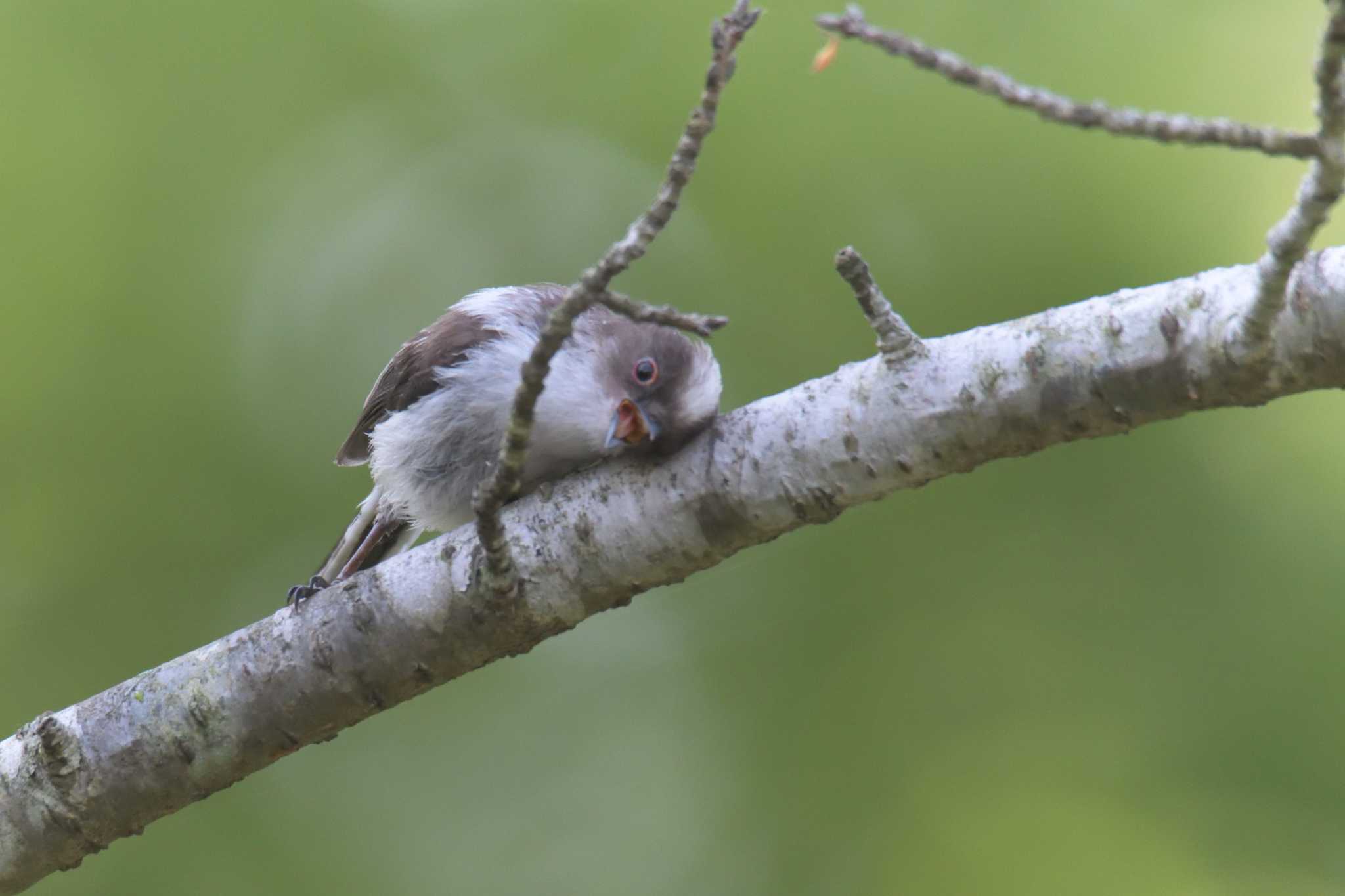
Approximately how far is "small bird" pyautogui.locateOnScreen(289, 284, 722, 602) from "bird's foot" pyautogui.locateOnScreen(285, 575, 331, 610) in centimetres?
1

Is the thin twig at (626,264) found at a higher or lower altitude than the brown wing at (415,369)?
lower

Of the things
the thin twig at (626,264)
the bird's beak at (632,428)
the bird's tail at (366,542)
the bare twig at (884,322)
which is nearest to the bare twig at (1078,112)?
the thin twig at (626,264)

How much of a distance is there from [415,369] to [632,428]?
132cm

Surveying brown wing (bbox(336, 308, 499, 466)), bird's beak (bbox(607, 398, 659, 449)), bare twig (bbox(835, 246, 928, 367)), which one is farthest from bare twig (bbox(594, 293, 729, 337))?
brown wing (bbox(336, 308, 499, 466))

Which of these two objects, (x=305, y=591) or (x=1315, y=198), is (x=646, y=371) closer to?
(x=305, y=591)

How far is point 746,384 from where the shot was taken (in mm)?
4223

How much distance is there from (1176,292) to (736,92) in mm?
2217

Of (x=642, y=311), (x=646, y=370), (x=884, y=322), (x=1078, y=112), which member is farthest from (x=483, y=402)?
(x=1078, y=112)

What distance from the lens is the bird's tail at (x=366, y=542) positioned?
4227mm

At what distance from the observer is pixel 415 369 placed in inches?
157

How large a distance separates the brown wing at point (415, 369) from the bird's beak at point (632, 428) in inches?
39.1

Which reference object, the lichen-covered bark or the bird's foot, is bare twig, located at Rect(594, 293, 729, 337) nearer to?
the lichen-covered bark

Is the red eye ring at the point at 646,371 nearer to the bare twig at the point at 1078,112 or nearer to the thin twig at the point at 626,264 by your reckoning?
the thin twig at the point at 626,264

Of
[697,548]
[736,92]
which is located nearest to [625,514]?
[697,548]
